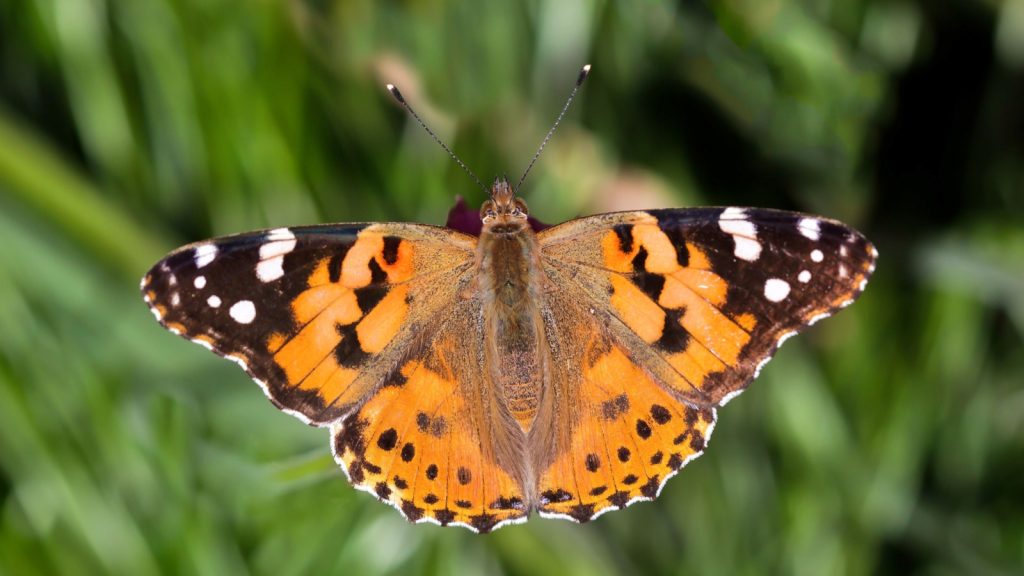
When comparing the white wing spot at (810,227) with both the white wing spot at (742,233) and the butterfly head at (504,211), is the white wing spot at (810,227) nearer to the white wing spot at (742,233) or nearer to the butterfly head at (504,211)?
the white wing spot at (742,233)

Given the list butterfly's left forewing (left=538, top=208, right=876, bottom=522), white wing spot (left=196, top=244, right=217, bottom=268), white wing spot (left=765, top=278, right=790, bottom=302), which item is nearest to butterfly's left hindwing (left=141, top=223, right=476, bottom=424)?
white wing spot (left=196, top=244, right=217, bottom=268)

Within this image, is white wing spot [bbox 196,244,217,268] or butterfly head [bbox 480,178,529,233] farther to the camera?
butterfly head [bbox 480,178,529,233]

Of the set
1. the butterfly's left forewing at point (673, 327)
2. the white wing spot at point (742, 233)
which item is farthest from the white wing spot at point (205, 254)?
the white wing spot at point (742, 233)

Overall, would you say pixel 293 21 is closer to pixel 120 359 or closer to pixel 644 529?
pixel 120 359

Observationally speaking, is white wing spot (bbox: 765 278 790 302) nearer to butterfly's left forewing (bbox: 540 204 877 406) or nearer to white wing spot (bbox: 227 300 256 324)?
butterfly's left forewing (bbox: 540 204 877 406)

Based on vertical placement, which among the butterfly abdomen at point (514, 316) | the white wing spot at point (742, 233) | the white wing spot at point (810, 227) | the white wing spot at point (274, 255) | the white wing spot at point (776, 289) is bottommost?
the butterfly abdomen at point (514, 316)

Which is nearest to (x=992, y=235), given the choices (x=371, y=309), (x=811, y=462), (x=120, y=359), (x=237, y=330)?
(x=811, y=462)

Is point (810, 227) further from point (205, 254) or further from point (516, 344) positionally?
point (205, 254)

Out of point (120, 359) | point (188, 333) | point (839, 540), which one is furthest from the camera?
point (839, 540)
